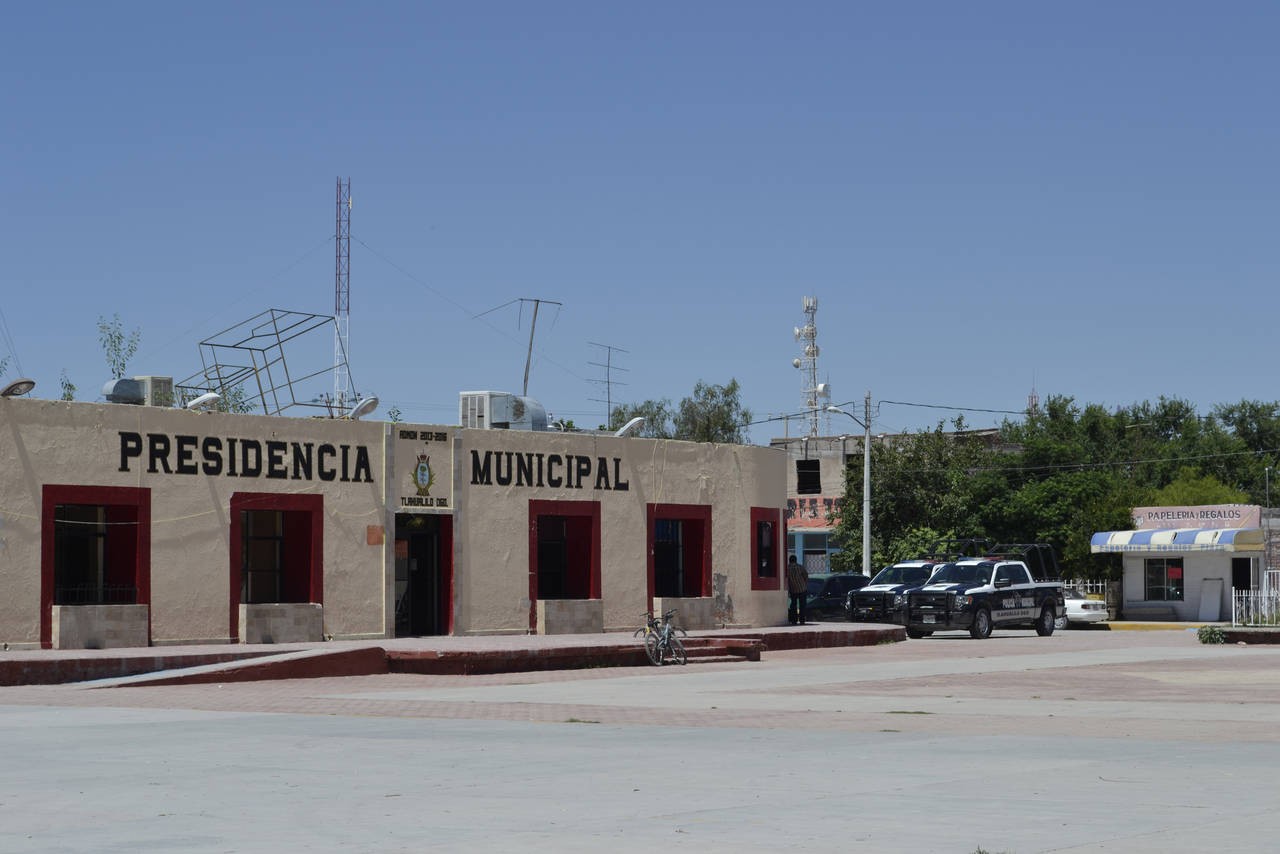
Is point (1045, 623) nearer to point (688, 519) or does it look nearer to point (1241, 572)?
point (688, 519)

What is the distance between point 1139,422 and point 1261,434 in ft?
25.4

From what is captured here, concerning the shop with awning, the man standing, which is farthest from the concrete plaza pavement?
the shop with awning

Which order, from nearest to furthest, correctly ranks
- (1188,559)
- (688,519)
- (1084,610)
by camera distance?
(688,519)
(1084,610)
(1188,559)

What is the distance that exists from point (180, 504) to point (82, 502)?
1842mm

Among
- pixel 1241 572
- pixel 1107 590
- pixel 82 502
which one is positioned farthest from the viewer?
pixel 1107 590

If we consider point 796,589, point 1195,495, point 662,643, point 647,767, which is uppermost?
point 1195,495

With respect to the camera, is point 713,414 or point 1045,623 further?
point 713,414

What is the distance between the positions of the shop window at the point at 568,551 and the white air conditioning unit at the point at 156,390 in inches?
323

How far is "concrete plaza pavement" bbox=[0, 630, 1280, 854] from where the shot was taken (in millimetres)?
8633

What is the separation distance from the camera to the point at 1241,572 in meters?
52.9

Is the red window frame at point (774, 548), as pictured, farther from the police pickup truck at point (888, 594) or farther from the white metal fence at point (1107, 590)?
the white metal fence at point (1107, 590)

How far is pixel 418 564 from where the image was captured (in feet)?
112

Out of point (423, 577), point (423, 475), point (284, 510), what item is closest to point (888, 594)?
point (423, 577)

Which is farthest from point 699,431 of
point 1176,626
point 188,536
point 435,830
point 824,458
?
point 435,830
